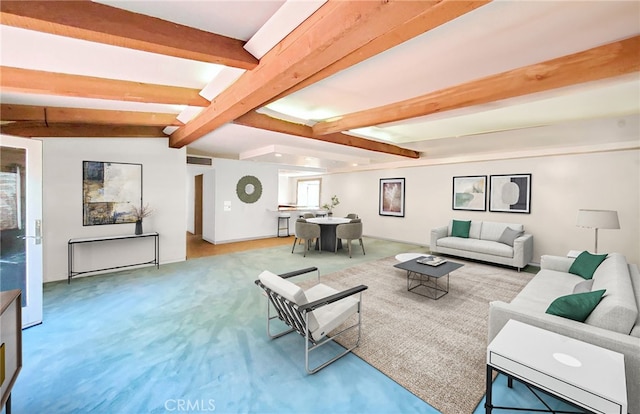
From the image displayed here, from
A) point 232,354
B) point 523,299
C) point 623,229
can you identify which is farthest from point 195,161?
point 623,229

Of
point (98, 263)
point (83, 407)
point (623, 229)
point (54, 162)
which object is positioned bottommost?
point (83, 407)

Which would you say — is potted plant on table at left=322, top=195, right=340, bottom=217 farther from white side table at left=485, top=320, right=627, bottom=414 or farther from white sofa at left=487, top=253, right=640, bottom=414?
white side table at left=485, top=320, right=627, bottom=414

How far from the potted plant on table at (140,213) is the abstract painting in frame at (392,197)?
611 cm

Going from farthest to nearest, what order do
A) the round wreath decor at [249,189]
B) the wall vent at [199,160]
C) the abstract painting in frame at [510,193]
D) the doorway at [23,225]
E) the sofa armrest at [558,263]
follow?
the round wreath decor at [249,189], the wall vent at [199,160], the abstract painting in frame at [510,193], the sofa armrest at [558,263], the doorway at [23,225]

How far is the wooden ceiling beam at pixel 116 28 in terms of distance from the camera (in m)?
1.41

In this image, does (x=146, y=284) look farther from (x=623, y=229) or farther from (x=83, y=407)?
(x=623, y=229)

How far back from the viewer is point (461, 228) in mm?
5953

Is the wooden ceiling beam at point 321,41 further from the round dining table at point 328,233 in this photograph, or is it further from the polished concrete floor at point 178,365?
the round dining table at point 328,233

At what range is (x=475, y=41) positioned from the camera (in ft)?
6.30

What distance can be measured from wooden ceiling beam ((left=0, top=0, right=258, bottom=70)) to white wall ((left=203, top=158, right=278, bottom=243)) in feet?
18.1

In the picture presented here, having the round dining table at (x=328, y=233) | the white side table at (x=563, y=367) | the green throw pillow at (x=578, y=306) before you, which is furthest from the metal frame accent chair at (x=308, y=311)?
the round dining table at (x=328, y=233)

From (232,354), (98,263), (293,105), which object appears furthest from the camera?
(98,263)

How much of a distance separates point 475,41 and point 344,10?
1159 millimetres

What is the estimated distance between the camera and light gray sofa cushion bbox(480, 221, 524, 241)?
549cm
